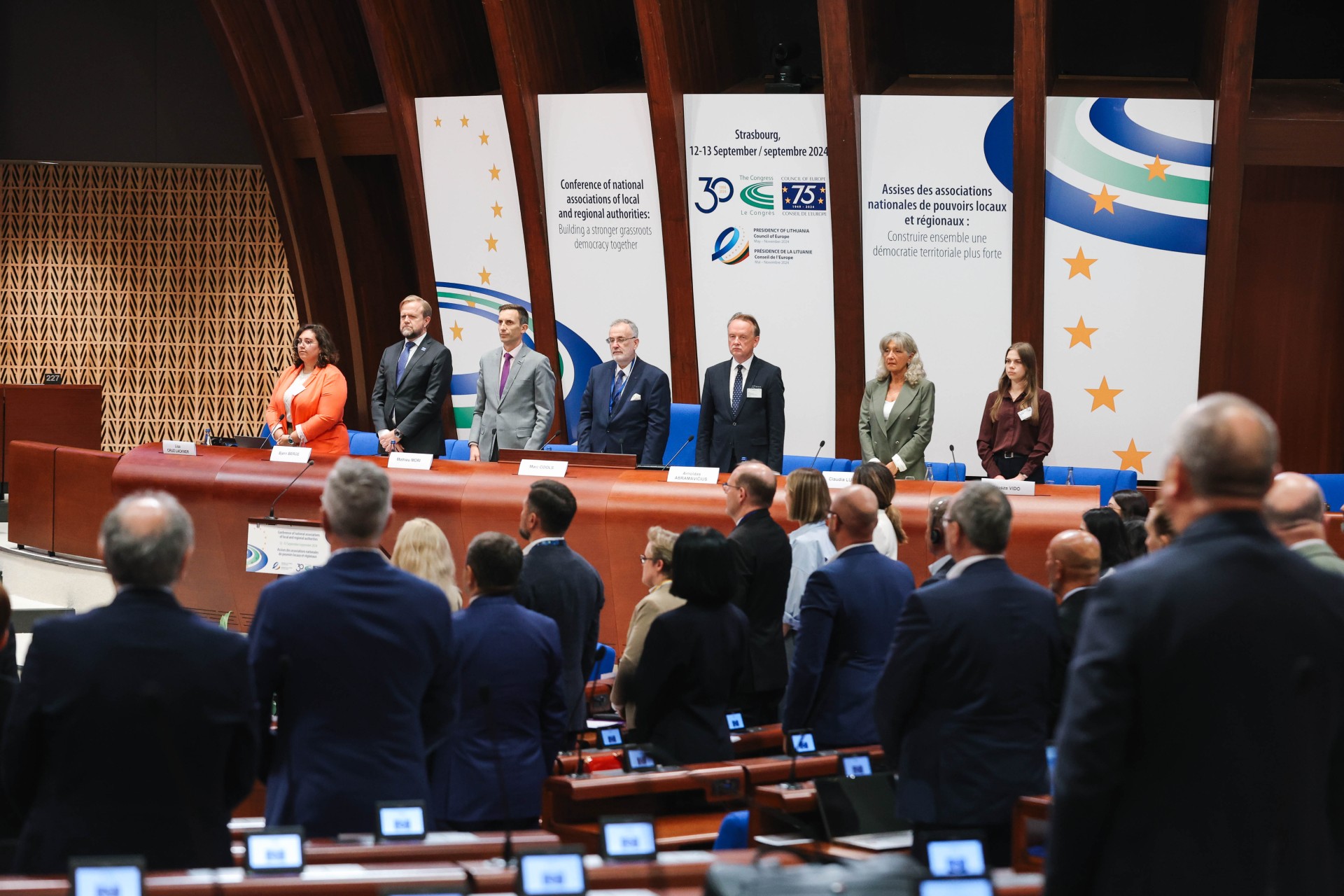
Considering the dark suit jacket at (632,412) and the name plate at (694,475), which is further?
the dark suit jacket at (632,412)

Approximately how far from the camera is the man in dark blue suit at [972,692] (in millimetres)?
2617

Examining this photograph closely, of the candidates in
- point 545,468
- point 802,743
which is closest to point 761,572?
point 802,743

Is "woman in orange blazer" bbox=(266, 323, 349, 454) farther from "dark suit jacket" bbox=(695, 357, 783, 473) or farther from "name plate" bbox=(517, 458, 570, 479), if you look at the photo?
"dark suit jacket" bbox=(695, 357, 783, 473)

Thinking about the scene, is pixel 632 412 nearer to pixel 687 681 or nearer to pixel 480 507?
pixel 480 507

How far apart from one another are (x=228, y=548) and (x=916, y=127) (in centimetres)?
510

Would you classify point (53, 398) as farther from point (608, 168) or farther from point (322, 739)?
point (322, 739)

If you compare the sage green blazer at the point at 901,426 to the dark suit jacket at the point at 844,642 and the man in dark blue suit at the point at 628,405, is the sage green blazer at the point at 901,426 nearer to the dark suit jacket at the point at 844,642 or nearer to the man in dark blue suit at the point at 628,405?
the man in dark blue suit at the point at 628,405

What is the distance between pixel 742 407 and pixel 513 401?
1.26 metres

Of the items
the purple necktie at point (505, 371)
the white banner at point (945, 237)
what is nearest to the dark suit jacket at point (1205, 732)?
the purple necktie at point (505, 371)

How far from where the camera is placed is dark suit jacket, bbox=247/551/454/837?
242 centimetres

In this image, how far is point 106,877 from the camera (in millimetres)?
1799

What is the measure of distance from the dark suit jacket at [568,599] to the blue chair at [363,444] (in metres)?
4.90

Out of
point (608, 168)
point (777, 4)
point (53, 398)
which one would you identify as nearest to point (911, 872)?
point (608, 168)

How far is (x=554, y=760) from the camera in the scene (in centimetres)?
319
